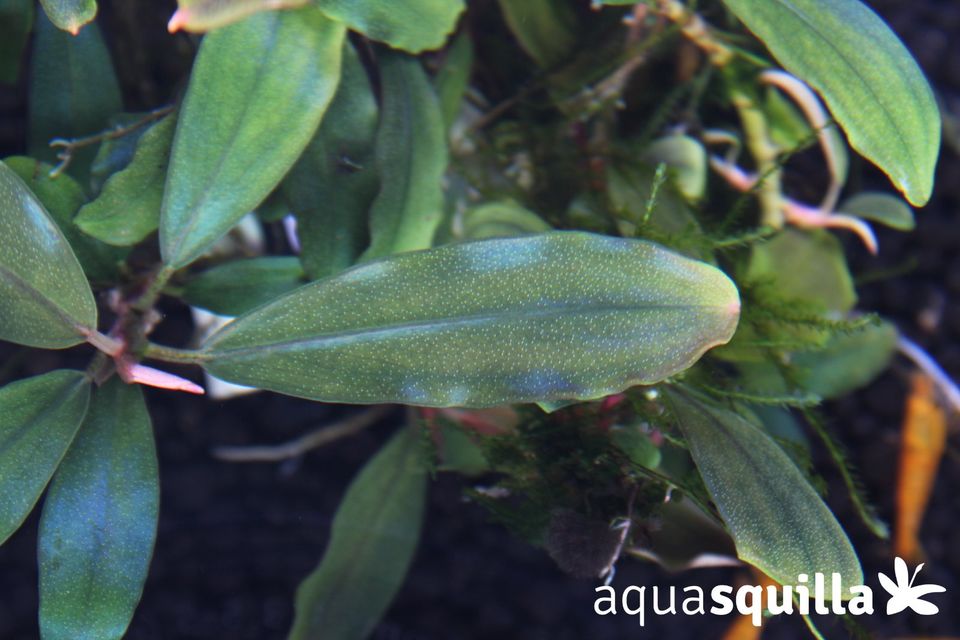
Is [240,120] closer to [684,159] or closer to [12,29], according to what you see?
[12,29]

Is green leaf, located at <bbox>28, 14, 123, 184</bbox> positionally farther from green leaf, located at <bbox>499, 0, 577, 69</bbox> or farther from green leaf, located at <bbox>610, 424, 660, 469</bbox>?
green leaf, located at <bbox>610, 424, 660, 469</bbox>

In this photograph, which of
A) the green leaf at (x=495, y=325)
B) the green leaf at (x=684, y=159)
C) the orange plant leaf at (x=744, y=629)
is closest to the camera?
the green leaf at (x=495, y=325)

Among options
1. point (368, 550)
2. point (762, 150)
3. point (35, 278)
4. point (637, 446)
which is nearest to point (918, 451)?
point (762, 150)

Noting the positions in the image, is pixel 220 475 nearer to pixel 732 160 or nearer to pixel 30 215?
pixel 30 215

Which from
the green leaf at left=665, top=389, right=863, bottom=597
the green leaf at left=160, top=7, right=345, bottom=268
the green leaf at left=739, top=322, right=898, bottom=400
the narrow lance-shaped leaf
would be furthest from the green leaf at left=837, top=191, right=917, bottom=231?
the green leaf at left=160, top=7, right=345, bottom=268

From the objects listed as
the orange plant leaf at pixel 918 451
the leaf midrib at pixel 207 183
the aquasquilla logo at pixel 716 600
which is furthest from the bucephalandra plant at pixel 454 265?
the orange plant leaf at pixel 918 451

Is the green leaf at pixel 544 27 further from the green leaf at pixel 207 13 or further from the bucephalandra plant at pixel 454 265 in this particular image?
the green leaf at pixel 207 13
